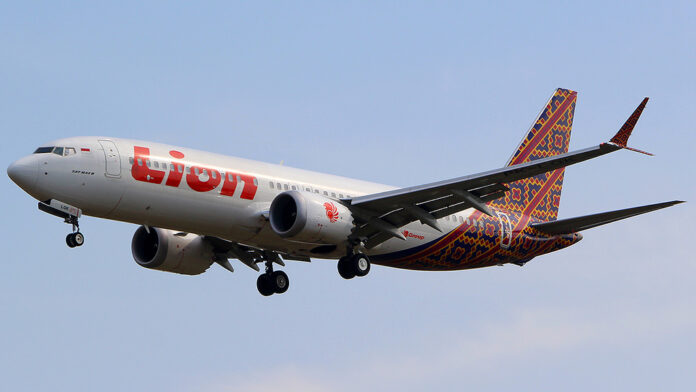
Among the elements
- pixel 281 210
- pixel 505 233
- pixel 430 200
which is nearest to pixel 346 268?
pixel 281 210

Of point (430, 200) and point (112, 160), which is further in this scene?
point (430, 200)

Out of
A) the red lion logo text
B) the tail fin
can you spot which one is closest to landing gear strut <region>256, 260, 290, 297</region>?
the red lion logo text

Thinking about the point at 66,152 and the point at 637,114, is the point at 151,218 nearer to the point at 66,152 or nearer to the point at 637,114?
the point at 66,152

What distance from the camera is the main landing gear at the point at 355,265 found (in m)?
38.6

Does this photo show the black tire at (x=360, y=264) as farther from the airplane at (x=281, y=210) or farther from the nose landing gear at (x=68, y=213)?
the nose landing gear at (x=68, y=213)

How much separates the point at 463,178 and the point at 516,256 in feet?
27.2

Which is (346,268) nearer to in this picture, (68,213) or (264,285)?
(264,285)

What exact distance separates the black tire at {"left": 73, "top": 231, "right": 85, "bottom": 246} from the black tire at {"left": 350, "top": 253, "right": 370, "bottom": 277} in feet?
29.0

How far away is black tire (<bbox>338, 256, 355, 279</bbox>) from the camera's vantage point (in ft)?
127

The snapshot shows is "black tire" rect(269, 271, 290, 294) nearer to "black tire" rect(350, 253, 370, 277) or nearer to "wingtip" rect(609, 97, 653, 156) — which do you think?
"black tire" rect(350, 253, 370, 277)

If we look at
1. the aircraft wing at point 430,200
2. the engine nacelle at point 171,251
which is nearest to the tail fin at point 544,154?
the aircraft wing at point 430,200

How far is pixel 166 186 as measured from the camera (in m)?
35.8

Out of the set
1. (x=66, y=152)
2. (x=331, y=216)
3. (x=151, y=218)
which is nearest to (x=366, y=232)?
(x=331, y=216)

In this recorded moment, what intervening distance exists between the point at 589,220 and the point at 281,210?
11174 millimetres
